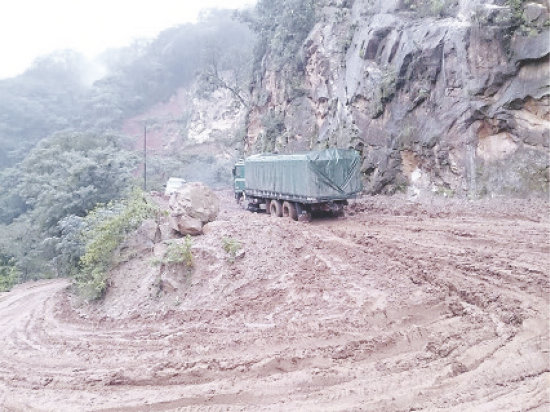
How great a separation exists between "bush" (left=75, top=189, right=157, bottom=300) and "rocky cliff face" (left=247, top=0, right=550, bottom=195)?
11543mm

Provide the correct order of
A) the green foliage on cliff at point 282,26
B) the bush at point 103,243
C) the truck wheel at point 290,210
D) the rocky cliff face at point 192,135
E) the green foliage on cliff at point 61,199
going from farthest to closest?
the rocky cliff face at point 192,135, the green foliage on cliff at point 282,26, the green foliage on cliff at point 61,199, the truck wheel at point 290,210, the bush at point 103,243

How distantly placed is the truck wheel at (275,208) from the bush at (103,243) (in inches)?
229

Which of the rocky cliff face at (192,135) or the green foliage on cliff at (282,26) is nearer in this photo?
the green foliage on cliff at (282,26)

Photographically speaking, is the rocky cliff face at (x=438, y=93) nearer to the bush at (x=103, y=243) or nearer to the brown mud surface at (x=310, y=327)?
the brown mud surface at (x=310, y=327)

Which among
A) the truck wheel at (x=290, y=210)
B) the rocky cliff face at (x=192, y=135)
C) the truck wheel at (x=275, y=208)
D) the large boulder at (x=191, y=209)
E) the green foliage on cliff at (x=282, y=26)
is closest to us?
the large boulder at (x=191, y=209)

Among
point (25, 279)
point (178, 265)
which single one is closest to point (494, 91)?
point (178, 265)

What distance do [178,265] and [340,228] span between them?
583cm

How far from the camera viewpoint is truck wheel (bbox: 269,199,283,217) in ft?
62.3

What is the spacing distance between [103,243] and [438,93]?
573 inches

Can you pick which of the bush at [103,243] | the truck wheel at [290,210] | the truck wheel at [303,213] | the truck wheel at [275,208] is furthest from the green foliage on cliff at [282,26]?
the bush at [103,243]

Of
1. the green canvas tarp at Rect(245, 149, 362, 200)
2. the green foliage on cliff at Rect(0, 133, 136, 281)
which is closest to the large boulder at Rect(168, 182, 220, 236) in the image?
the green canvas tarp at Rect(245, 149, 362, 200)

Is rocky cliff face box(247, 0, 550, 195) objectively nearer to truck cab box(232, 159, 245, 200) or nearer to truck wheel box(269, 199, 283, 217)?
truck cab box(232, 159, 245, 200)

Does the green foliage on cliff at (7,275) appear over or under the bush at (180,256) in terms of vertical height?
under

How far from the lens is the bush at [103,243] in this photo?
42.6 ft
